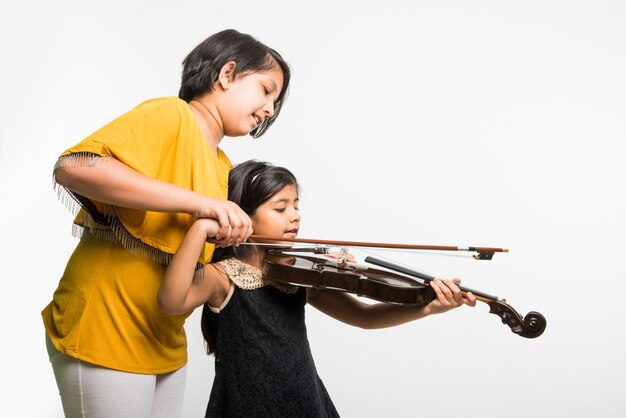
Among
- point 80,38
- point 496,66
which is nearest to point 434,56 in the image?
point 496,66

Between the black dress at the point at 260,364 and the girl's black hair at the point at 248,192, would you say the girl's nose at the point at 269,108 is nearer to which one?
the girl's black hair at the point at 248,192

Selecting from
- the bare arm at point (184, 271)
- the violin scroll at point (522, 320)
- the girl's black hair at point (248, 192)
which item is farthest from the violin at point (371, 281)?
the bare arm at point (184, 271)

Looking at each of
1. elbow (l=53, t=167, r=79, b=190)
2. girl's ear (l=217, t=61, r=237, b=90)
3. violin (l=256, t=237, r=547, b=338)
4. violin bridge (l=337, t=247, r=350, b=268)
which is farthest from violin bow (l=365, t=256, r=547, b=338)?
elbow (l=53, t=167, r=79, b=190)

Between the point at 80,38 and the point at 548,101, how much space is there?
5.98 ft

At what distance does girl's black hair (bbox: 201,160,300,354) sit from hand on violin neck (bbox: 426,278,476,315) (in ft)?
1.53

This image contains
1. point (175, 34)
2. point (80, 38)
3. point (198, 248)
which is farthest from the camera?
point (175, 34)

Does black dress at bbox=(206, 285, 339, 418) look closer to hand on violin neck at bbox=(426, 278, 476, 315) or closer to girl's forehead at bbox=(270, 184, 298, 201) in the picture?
girl's forehead at bbox=(270, 184, 298, 201)

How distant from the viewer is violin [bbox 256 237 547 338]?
1317mm

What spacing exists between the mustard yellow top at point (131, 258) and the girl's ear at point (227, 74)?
0.16m

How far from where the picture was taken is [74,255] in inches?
48.3

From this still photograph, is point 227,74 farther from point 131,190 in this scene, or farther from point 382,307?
point 382,307

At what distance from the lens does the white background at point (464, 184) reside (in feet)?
8.07

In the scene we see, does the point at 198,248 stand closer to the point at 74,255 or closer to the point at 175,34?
the point at 74,255

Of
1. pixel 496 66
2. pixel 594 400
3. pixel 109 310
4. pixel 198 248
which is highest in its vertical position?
pixel 496 66
